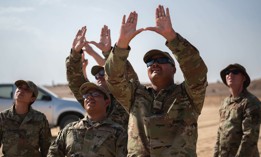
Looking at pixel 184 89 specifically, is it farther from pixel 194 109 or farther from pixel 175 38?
pixel 175 38

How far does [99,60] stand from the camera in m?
5.64

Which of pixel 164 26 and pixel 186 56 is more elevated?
pixel 164 26

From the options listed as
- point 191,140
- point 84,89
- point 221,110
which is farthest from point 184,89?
point 221,110

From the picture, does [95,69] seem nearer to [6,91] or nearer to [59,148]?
[59,148]

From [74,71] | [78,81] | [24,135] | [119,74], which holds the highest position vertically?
[74,71]

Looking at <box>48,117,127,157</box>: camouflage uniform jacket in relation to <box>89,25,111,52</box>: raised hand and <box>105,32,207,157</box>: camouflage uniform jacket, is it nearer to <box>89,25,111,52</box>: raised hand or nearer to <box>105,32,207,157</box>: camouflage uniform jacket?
<box>105,32,207,157</box>: camouflage uniform jacket

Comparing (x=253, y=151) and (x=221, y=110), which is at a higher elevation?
(x=221, y=110)

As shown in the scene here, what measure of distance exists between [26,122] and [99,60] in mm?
1359

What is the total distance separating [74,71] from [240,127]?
2.46 meters

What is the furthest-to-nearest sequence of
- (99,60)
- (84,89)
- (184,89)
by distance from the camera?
(99,60)
(84,89)
(184,89)

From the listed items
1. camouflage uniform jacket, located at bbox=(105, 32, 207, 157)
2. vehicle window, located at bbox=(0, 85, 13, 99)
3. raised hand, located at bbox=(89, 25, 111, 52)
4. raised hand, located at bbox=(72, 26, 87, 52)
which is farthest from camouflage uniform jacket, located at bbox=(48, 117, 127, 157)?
vehicle window, located at bbox=(0, 85, 13, 99)

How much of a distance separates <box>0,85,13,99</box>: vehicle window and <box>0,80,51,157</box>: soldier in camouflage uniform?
7.69 m

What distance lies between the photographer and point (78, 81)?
474 cm

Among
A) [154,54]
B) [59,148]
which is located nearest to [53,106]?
[59,148]
